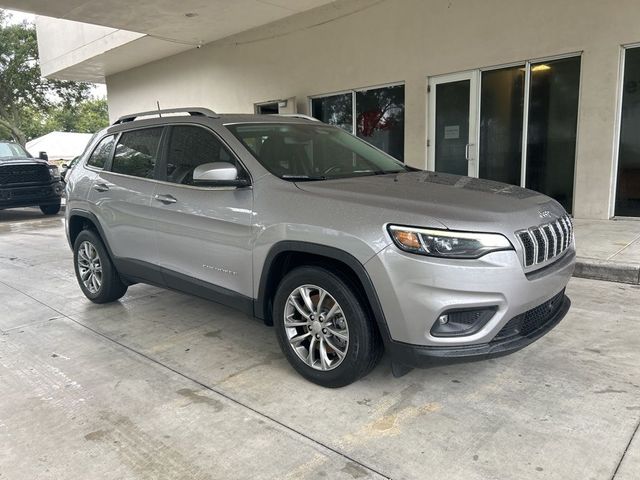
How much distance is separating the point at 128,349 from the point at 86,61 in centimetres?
1515

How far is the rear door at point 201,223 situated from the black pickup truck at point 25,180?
35.2 ft

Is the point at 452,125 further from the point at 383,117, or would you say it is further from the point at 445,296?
the point at 445,296

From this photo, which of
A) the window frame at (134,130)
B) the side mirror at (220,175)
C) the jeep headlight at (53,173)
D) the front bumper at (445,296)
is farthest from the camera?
the jeep headlight at (53,173)

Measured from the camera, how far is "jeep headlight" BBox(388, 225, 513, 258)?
264 centimetres

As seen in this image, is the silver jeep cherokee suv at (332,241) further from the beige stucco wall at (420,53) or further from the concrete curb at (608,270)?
the beige stucco wall at (420,53)

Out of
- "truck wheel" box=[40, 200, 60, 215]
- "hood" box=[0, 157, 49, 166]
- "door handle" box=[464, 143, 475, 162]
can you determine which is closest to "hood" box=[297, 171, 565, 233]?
"door handle" box=[464, 143, 475, 162]

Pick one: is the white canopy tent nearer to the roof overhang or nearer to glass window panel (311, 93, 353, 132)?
the roof overhang

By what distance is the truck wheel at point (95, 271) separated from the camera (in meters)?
4.91

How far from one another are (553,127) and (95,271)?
742cm

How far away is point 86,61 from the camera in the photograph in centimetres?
1611

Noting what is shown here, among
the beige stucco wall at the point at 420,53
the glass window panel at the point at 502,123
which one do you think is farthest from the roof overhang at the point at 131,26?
the glass window panel at the point at 502,123

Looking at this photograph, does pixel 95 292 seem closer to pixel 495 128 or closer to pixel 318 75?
pixel 495 128

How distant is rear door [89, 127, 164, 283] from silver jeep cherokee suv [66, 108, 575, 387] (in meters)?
0.02

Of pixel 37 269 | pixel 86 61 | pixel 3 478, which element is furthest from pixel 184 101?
pixel 3 478
